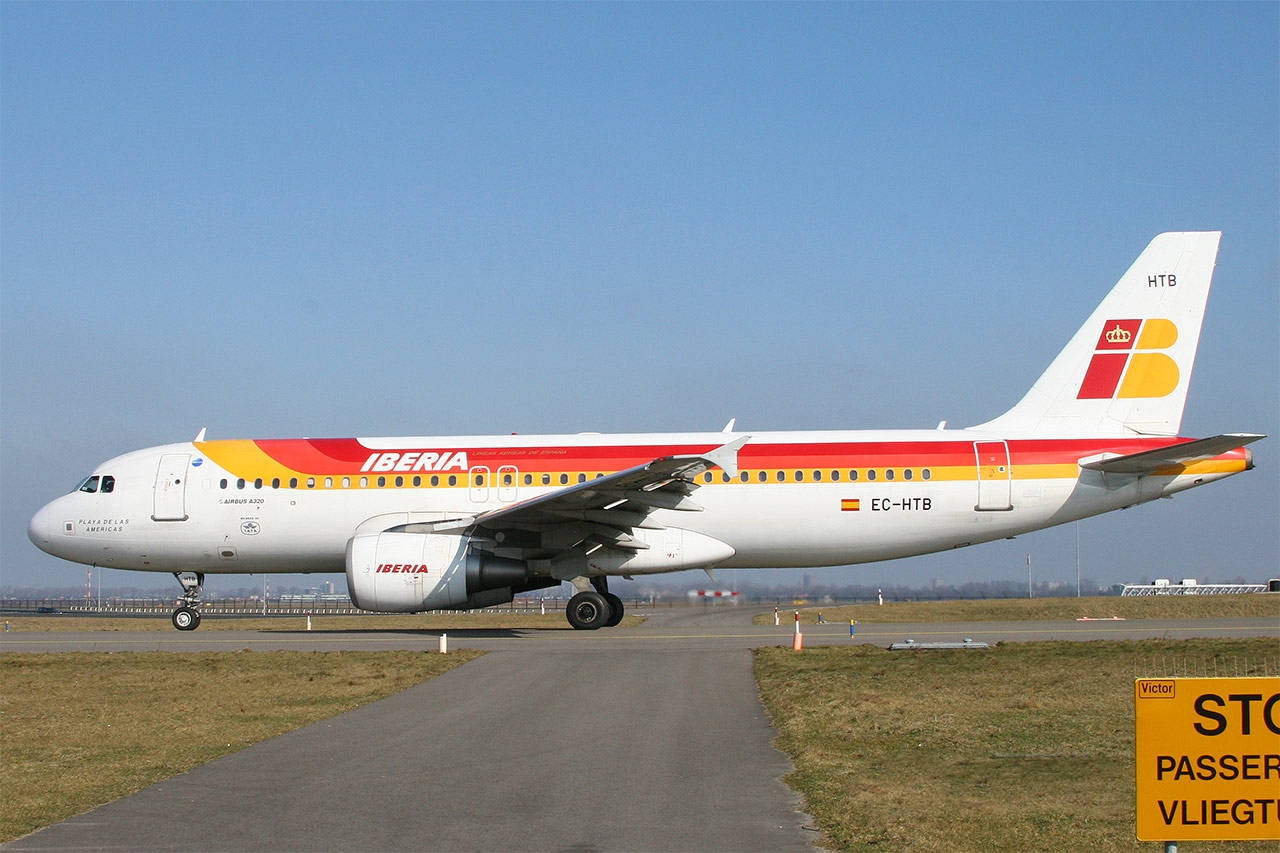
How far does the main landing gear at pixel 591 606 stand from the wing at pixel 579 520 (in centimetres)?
131

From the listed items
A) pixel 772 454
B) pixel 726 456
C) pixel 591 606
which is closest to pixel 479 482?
pixel 591 606

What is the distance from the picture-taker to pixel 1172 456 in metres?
23.7

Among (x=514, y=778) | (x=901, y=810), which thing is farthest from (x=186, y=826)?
(x=901, y=810)

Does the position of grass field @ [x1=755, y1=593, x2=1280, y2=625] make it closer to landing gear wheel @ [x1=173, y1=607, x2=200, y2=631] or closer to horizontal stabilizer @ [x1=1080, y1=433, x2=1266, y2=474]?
horizontal stabilizer @ [x1=1080, y1=433, x2=1266, y2=474]

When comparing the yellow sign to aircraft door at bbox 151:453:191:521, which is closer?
the yellow sign

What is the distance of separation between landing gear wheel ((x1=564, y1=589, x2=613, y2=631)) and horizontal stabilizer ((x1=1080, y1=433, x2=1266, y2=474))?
10.3 m

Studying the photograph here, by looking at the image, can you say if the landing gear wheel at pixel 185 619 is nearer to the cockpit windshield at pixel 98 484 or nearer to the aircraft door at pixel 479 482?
the cockpit windshield at pixel 98 484

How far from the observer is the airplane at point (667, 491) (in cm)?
2392

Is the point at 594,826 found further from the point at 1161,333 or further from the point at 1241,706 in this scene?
the point at 1161,333

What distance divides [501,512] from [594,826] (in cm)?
1527

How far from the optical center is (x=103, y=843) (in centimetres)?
753

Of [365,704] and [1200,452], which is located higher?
[1200,452]

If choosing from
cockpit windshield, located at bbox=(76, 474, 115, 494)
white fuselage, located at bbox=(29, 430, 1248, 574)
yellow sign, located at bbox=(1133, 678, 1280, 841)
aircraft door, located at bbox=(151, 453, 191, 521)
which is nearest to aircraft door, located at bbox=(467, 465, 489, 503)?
white fuselage, located at bbox=(29, 430, 1248, 574)

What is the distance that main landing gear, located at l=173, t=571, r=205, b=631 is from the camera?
27438 millimetres
